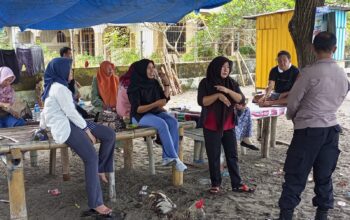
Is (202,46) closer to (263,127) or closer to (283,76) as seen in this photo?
(283,76)

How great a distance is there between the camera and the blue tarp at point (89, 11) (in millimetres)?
5820

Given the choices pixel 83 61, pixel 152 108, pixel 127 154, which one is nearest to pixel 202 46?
pixel 83 61

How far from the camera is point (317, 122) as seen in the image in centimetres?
346

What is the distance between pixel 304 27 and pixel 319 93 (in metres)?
2.23

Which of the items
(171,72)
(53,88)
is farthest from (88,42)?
(53,88)

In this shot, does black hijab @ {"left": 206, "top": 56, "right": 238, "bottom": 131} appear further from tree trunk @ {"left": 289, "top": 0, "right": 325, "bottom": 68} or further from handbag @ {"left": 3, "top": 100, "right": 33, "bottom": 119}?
handbag @ {"left": 3, "top": 100, "right": 33, "bottom": 119}

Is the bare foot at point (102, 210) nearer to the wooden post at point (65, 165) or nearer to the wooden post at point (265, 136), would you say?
the wooden post at point (65, 165)

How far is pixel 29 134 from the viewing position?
13.8ft

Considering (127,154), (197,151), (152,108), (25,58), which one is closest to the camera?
(152,108)

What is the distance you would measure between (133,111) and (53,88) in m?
1.30

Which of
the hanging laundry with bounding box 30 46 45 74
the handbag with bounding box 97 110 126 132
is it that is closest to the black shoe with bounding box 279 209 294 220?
the handbag with bounding box 97 110 126 132

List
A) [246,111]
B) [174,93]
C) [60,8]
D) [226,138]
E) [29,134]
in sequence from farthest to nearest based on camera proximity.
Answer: [174,93], [60,8], [246,111], [226,138], [29,134]

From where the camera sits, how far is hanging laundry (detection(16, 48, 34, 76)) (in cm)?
1003

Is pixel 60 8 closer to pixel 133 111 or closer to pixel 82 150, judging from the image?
pixel 133 111
